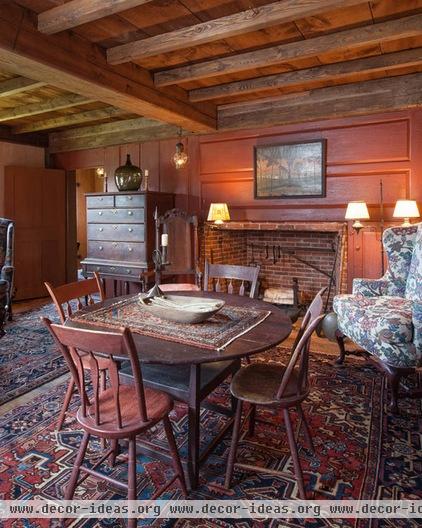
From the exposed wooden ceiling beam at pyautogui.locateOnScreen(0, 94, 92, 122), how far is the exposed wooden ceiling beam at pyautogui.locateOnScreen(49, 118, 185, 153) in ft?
3.31

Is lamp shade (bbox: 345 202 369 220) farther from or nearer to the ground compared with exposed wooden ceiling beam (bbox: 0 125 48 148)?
nearer to the ground

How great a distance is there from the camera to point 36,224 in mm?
6199

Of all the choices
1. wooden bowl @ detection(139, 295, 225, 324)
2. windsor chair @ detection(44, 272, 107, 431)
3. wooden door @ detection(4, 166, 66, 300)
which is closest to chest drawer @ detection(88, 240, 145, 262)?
wooden door @ detection(4, 166, 66, 300)

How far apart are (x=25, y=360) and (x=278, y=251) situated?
133 inches

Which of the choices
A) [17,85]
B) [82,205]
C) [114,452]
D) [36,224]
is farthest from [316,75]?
[82,205]

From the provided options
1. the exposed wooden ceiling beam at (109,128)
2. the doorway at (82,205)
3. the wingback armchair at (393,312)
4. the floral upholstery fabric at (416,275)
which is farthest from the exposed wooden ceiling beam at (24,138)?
the floral upholstery fabric at (416,275)

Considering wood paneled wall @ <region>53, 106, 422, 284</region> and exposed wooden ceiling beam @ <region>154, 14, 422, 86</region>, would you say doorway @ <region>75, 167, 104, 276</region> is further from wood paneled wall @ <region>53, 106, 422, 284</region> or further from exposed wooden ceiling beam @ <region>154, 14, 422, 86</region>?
exposed wooden ceiling beam @ <region>154, 14, 422, 86</region>

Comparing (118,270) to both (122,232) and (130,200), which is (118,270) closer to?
(122,232)

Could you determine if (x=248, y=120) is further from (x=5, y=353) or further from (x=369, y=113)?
(x=5, y=353)

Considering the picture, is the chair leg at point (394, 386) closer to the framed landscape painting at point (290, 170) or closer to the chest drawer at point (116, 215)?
the framed landscape painting at point (290, 170)

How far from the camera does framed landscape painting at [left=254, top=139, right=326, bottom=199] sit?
4430mm

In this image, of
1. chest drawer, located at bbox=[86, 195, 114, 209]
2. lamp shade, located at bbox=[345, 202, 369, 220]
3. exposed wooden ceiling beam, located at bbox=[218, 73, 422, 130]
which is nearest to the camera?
lamp shade, located at bbox=[345, 202, 369, 220]

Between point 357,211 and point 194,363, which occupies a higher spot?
point 357,211

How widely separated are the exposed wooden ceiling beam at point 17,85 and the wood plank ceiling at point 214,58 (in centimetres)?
1
